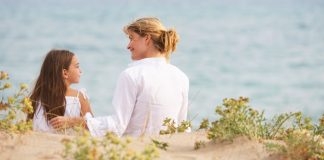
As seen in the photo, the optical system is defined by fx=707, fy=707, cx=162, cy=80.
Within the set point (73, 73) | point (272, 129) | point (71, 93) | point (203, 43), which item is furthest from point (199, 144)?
point (203, 43)

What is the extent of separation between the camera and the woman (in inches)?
236

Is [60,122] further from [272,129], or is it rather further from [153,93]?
[272,129]

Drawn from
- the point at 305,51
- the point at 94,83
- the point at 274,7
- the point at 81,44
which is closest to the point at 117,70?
the point at 94,83

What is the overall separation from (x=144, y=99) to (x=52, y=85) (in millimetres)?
1240

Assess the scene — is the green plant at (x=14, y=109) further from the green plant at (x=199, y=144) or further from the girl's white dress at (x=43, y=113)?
the girl's white dress at (x=43, y=113)

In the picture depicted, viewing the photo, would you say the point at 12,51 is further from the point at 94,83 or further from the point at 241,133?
the point at 241,133

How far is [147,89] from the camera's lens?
19.9ft

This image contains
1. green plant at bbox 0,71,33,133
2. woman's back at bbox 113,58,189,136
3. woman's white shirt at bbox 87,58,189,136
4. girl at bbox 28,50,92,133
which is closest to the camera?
green plant at bbox 0,71,33,133

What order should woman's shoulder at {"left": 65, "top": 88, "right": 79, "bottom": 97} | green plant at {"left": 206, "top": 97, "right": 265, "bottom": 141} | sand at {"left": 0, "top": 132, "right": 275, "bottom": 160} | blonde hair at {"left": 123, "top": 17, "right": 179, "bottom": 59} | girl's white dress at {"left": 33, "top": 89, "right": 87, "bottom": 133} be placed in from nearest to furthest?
1. sand at {"left": 0, "top": 132, "right": 275, "bottom": 160}
2. green plant at {"left": 206, "top": 97, "right": 265, "bottom": 141}
3. blonde hair at {"left": 123, "top": 17, "right": 179, "bottom": 59}
4. girl's white dress at {"left": 33, "top": 89, "right": 87, "bottom": 133}
5. woman's shoulder at {"left": 65, "top": 88, "right": 79, "bottom": 97}

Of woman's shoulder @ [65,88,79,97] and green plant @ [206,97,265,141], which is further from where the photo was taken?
woman's shoulder @ [65,88,79,97]

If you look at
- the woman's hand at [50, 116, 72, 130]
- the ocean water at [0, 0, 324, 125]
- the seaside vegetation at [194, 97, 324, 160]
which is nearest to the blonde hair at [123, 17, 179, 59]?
the woman's hand at [50, 116, 72, 130]

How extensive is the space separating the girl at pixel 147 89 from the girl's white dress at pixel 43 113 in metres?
0.73

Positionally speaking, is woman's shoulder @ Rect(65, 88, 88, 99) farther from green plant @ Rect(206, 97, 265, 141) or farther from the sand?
green plant @ Rect(206, 97, 265, 141)

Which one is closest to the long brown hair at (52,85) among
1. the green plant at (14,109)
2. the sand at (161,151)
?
the green plant at (14,109)
